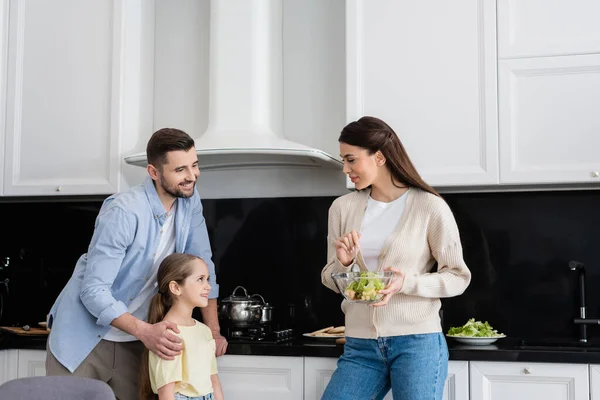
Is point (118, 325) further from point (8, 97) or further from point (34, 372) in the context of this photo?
point (8, 97)

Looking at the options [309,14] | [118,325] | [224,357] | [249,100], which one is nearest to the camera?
[118,325]

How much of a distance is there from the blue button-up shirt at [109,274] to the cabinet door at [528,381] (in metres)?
1.13

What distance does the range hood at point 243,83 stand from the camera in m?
3.20

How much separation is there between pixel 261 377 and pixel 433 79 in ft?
4.12

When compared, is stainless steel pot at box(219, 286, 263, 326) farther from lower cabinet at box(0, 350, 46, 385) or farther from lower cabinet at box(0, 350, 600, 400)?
lower cabinet at box(0, 350, 46, 385)

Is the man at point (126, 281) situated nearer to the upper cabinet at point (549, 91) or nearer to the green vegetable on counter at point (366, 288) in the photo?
the green vegetable on counter at point (366, 288)

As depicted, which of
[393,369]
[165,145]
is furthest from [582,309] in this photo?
[165,145]

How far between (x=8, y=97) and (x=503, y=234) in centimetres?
212

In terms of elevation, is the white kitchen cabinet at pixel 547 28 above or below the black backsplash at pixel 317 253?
above

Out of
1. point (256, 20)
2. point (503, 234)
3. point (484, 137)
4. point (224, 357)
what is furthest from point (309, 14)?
point (224, 357)

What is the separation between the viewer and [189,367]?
2.54m

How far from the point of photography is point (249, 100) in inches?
126

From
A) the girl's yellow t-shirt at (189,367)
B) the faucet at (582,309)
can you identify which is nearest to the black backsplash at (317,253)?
the faucet at (582,309)

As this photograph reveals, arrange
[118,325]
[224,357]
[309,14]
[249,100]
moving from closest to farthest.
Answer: [118,325] → [224,357] → [249,100] → [309,14]
